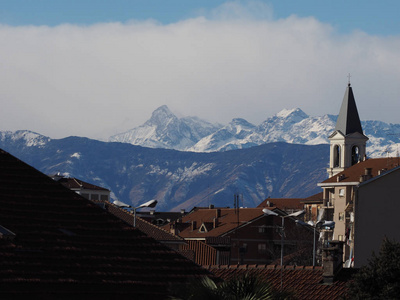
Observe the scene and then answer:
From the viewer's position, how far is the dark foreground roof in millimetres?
21516

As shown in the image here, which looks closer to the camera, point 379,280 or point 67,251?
point 67,251

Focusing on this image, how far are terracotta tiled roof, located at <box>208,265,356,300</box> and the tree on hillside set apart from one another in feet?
8.85

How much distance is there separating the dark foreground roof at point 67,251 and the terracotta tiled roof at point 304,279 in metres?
14.4

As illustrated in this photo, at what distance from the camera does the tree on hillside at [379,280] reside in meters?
33.5

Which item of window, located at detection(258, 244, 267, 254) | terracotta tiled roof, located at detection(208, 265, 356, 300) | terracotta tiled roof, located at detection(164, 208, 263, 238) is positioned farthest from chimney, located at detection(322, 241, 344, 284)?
window, located at detection(258, 244, 267, 254)

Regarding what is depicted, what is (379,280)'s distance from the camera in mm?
34250

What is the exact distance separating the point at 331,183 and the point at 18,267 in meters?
147

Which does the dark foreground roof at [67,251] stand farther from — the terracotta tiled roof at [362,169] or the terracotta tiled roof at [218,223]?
the terracotta tiled roof at [362,169]

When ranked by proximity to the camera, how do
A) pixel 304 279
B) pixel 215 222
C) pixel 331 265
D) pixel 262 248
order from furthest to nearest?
pixel 215 222
pixel 262 248
pixel 304 279
pixel 331 265

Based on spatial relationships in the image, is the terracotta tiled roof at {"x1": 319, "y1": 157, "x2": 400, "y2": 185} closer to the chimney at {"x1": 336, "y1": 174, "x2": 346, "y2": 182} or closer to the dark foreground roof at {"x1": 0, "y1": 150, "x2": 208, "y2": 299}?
the chimney at {"x1": 336, "y1": 174, "x2": 346, "y2": 182}

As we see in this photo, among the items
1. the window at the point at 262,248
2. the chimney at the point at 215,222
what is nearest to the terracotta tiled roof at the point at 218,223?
the chimney at the point at 215,222

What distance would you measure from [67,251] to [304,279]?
1919cm

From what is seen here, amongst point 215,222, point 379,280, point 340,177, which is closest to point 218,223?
point 215,222

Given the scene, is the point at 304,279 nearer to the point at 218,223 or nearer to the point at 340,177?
the point at 218,223
